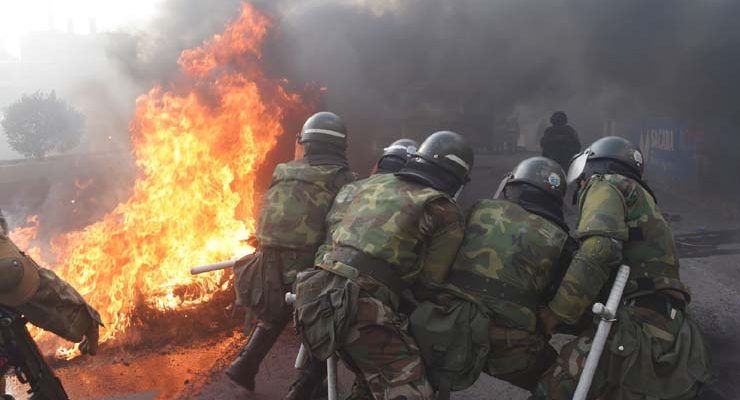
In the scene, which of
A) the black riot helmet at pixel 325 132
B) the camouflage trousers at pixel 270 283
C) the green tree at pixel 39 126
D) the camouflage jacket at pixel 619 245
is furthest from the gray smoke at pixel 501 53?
the green tree at pixel 39 126

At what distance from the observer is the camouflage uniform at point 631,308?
2.56m

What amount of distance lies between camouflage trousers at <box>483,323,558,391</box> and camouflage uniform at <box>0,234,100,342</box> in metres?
2.18

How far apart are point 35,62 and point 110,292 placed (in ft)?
185

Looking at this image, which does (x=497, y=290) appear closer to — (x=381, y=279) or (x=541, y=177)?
(x=381, y=279)

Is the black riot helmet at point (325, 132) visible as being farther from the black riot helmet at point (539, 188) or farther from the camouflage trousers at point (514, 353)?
the camouflage trousers at point (514, 353)

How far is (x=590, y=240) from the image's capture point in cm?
258

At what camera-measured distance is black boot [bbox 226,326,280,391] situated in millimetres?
3820

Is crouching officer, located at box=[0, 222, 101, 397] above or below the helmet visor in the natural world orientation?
below

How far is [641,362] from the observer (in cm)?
258

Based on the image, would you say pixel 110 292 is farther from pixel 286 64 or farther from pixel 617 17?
pixel 617 17

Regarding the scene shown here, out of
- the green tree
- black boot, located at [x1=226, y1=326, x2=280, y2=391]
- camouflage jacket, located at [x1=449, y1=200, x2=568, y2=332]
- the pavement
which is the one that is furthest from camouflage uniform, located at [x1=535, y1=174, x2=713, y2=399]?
the green tree

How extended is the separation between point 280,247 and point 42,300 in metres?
1.40

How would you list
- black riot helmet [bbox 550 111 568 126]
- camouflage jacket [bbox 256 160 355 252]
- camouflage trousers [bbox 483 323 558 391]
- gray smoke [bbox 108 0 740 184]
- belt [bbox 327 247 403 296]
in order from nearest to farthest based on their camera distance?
belt [bbox 327 247 403 296] → camouflage trousers [bbox 483 323 558 391] → camouflage jacket [bbox 256 160 355 252] → black riot helmet [bbox 550 111 568 126] → gray smoke [bbox 108 0 740 184]

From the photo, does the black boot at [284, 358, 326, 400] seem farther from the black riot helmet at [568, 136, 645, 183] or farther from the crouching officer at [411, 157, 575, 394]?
the black riot helmet at [568, 136, 645, 183]
